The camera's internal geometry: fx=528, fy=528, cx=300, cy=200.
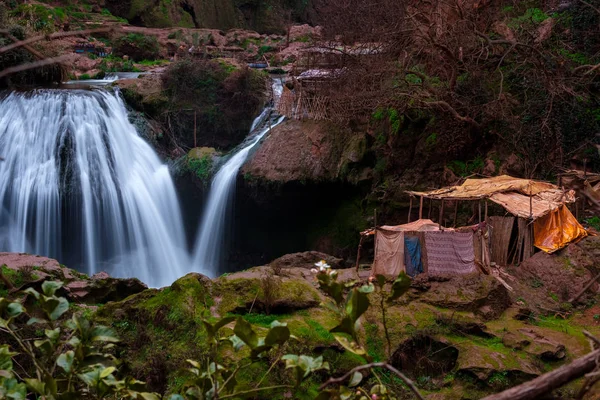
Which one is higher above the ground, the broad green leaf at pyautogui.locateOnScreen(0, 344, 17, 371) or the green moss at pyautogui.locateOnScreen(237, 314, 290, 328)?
the broad green leaf at pyautogui.locateOnScreen(0, 344, 17, 371)

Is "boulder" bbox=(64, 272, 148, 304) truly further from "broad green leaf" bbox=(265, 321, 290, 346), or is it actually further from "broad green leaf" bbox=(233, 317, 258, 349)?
"broad green leaf" bbox=(265, 321, 290, 346)

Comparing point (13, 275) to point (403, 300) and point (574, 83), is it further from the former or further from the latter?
point (574, 83)

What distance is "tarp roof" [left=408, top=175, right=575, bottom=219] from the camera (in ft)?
36.5

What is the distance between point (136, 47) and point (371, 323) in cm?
2421

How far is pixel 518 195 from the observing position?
11.7 m

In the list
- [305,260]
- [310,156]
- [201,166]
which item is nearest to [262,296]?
[305,260]

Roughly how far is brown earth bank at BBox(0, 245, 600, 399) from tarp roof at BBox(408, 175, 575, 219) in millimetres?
1495

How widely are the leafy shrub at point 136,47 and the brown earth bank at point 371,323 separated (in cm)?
2033

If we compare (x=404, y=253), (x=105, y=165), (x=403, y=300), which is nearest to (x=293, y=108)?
(x=105, y=165)

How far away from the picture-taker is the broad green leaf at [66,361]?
2.61 metres

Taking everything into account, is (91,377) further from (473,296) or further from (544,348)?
(473,296)

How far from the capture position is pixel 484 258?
438 inches

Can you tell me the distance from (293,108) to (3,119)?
30.5 ft

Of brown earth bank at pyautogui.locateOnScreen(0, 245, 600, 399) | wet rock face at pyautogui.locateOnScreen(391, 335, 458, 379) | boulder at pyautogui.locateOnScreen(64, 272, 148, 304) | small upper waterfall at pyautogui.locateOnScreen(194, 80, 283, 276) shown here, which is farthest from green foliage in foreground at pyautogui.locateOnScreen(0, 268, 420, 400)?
small upper waterfall at pyautogui.locateOnScreen(194, 80, 283, 276)
